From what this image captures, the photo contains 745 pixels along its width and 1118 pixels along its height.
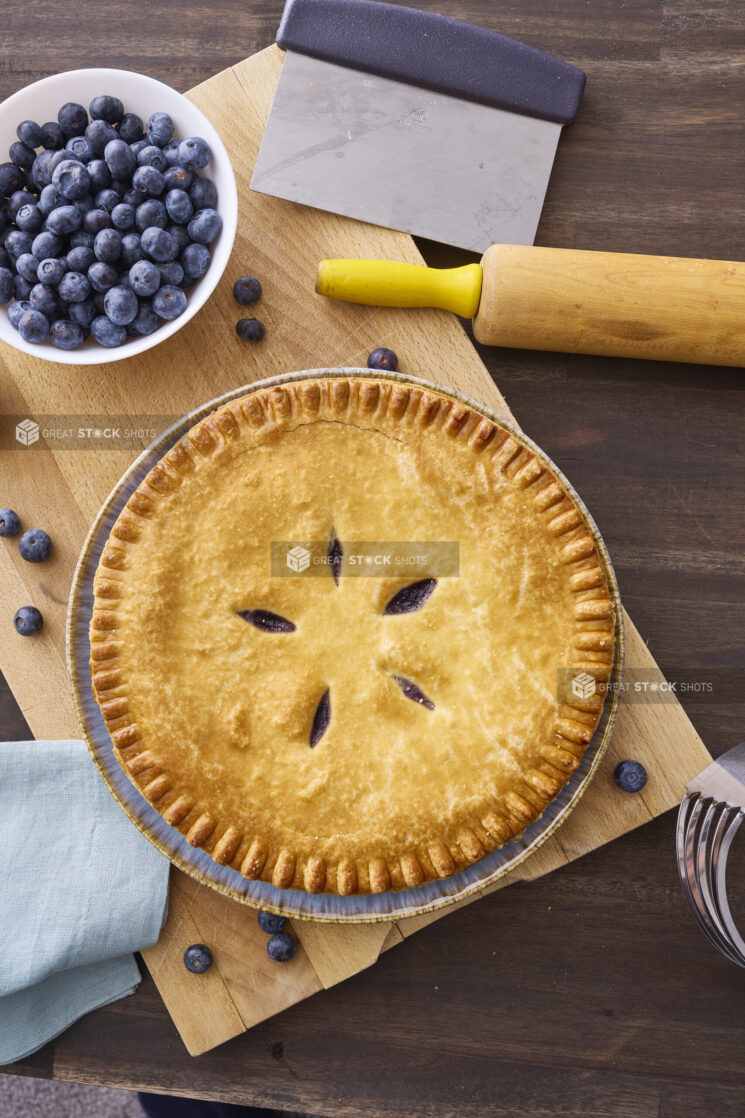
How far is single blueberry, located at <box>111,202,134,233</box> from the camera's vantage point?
229 centimetres

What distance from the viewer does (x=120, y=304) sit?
2.30m

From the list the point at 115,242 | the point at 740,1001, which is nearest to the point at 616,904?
the point at 740,1001

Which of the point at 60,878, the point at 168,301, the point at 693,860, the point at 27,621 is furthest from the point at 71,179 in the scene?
the point at 693,860

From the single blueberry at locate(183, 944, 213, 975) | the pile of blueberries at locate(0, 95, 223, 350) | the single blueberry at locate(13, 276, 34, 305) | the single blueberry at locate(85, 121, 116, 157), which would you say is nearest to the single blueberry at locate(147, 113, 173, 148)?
the pile of blueberries at locate(0, 95, 223, 350)

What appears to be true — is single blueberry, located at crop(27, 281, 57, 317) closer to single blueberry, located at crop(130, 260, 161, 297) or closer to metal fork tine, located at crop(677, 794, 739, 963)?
single blueberry, located at crop(130, 260, 161, 297)

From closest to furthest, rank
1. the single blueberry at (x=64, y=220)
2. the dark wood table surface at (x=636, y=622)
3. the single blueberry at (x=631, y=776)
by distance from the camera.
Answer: the single blueberry at (x=64, y=220) < the single blueberry at (x=631, y=776) < the dark wood table surface at (x=636, y=622)

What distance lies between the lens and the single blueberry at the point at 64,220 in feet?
7.43

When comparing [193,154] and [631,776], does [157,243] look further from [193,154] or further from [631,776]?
[631,776]

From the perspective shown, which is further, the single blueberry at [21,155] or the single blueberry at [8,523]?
the single blueberry at [8,523]

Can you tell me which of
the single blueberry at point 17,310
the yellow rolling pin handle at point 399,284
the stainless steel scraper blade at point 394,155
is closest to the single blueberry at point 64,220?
the single blueberry at point 17,310

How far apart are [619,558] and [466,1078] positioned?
1.74 meters

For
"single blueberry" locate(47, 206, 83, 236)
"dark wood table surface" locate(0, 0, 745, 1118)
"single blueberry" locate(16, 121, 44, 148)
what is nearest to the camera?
"single blueberry" locate(47, 206, 83, 236)

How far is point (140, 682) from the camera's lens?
230cm

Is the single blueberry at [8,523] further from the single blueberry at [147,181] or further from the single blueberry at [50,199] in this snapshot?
the single blueberry at [147,181]
